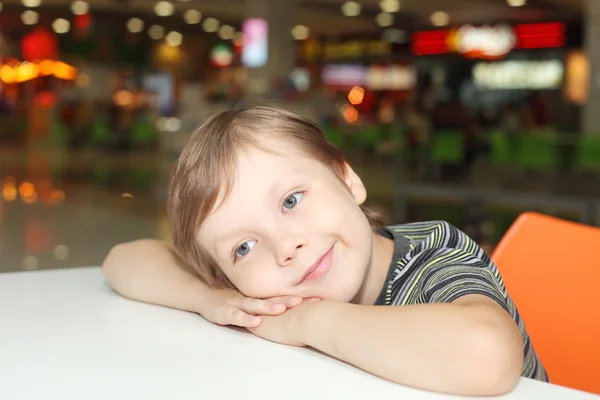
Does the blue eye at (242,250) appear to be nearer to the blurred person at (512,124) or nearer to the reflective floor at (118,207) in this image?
the reflective floor at (118,207)

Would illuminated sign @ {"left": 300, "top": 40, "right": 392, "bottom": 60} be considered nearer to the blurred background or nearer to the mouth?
the blurred background

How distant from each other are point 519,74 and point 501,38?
1030 mm

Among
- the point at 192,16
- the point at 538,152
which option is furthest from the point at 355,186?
the point at 192,16

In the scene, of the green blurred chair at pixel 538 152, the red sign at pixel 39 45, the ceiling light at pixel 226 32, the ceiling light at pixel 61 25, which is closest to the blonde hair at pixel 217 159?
the green blurred chair at pixel 538 152

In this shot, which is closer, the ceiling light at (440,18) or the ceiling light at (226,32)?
the ceiling light at (440,18)

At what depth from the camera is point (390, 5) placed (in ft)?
45.0

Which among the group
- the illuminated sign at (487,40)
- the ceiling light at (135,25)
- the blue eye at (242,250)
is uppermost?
the ceiling light at (135,25)

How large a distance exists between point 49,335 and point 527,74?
15.8 m

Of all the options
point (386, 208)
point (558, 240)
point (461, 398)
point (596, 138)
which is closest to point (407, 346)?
point (461, 398)

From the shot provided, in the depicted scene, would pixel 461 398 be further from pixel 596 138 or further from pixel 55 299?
pixel 596 138

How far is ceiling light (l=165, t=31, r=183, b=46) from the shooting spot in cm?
1908

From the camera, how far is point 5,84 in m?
19.0

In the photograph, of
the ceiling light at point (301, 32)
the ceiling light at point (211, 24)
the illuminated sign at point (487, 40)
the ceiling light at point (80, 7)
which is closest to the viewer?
the ceiling light at point (80, 7)

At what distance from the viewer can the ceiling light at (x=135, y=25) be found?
17.2 meters
